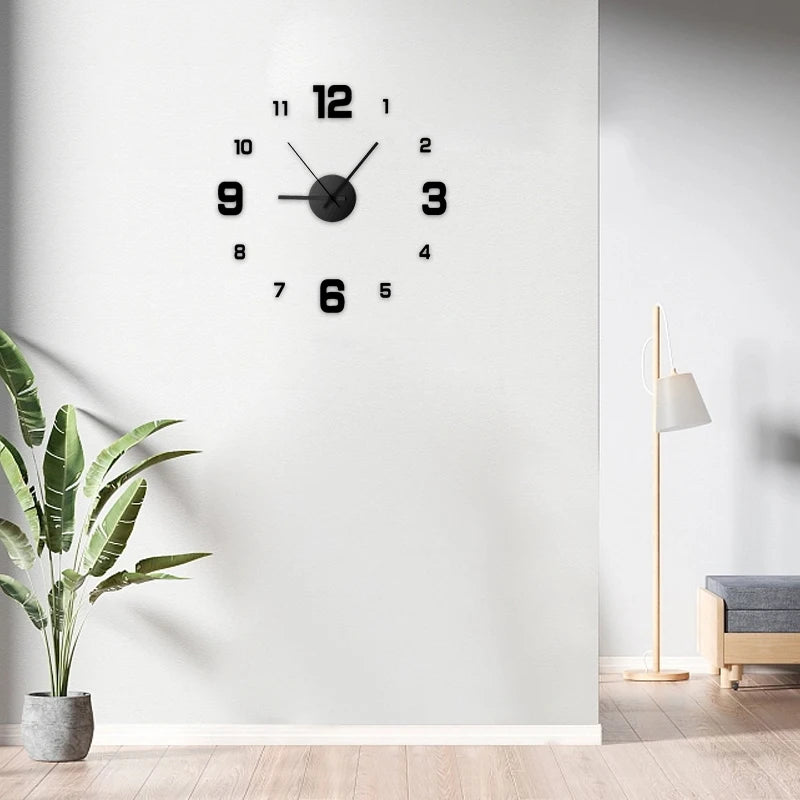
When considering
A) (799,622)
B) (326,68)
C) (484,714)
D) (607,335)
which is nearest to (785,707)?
(799,622)

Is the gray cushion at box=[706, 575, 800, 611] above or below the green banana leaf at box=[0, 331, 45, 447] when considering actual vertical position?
below

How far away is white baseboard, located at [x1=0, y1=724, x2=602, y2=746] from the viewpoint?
3.85m

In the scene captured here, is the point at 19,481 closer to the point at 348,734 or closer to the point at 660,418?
the point at 348,734

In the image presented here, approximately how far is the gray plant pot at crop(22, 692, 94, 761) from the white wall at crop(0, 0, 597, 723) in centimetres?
27

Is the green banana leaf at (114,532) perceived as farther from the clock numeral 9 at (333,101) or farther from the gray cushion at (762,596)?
the gray cushion at (762,596)

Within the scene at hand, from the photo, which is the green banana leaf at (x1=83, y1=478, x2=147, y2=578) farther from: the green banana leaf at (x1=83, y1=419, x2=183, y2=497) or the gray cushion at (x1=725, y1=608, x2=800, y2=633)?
the gray cushion at (x1=725, y1=608, x2=800, y2=633)

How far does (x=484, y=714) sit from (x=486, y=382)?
1.07 metres

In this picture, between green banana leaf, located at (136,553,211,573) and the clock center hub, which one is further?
the clock center hub

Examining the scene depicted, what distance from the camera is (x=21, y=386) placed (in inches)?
142

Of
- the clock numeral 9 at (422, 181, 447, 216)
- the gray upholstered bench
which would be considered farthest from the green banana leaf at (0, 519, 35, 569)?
the gray upholstered bench

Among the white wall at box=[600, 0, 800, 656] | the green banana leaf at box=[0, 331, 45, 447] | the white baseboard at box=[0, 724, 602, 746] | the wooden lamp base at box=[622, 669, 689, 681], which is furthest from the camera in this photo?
the white wall at box=[600, 0, 800, 656]

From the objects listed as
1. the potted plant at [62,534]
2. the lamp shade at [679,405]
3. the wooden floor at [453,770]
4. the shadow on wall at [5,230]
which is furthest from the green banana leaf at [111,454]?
the lamp shade at [679,405]

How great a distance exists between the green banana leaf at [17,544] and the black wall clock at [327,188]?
110 centimetres

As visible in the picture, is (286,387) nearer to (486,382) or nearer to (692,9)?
(486,382)
